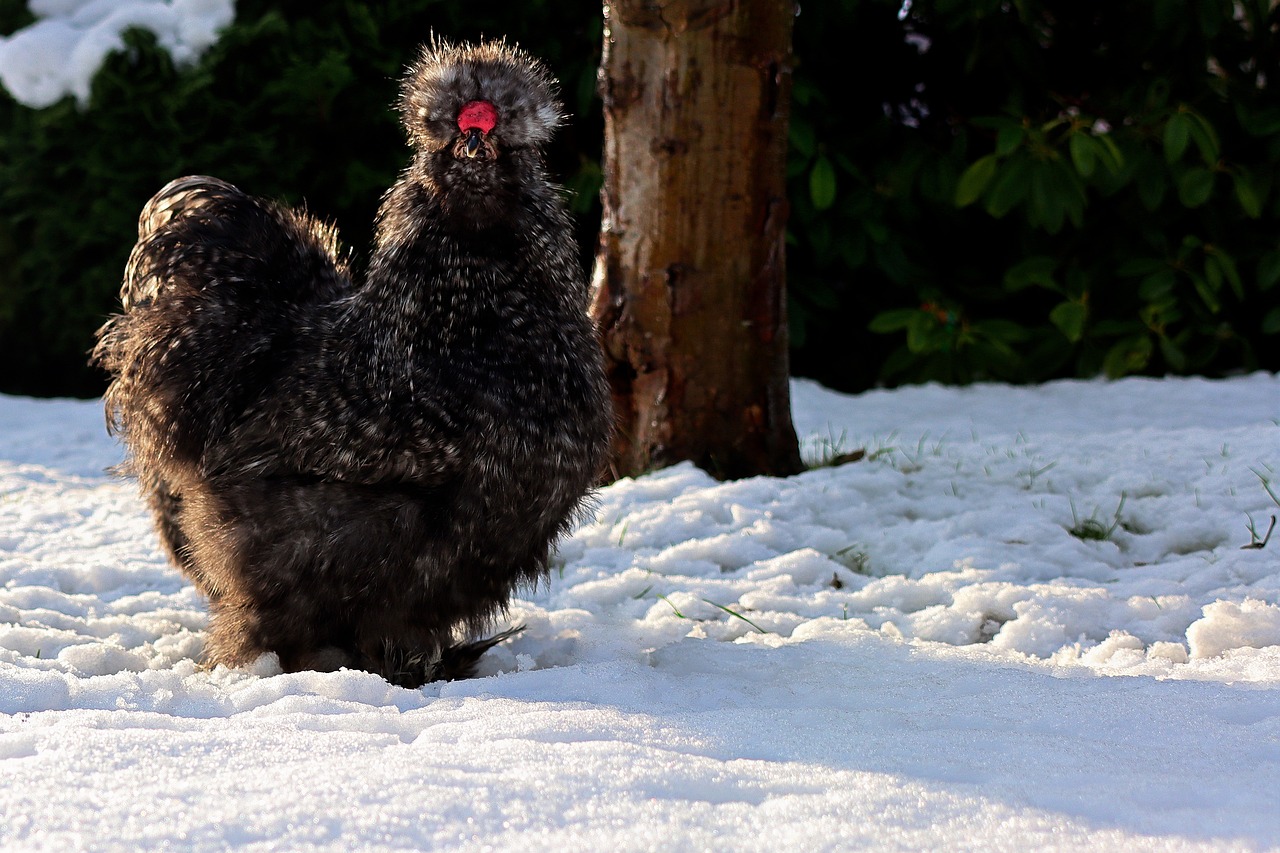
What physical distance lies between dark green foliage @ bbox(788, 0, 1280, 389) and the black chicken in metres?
3.26

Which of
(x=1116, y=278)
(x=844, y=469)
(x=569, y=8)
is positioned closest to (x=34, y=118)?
(x=569, y=8)

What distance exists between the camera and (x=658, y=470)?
479 cm

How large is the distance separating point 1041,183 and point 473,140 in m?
3.73

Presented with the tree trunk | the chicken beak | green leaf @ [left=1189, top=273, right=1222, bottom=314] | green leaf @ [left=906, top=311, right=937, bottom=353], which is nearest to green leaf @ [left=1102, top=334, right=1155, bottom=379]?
green leaf @ [left=1189, top=273, right=1222, bottom=314]

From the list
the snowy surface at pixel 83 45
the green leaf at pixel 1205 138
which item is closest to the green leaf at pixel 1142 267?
the green leaf at pixel 1205 138

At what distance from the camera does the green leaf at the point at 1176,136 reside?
5684 millimetres

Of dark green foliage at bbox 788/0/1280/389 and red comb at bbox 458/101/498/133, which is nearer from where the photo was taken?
red comb at bbox 458/101/498/133

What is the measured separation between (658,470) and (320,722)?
2548mm

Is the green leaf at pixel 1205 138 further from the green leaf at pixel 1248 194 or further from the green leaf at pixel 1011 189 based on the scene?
the green leaf at pixel 1011 189

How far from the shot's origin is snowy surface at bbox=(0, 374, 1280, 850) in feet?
6.17

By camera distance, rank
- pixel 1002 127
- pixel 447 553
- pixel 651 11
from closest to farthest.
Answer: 1. pixel 447 553
2. pixel 651 11
3. pixel 1002 127

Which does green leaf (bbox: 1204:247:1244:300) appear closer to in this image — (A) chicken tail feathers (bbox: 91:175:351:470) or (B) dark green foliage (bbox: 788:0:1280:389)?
(B) dark green foliage (bbox: 788:0:1280:389)

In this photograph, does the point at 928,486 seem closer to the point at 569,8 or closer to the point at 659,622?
the point at 659,622

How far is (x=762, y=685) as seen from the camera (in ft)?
9.20
